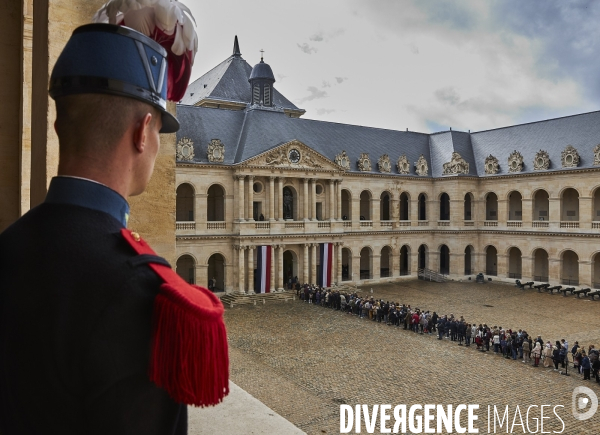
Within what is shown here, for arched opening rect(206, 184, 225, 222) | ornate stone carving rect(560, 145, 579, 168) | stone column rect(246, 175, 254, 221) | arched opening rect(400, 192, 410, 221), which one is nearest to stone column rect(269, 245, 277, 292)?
stone column rect(246, 175, 254, 221)

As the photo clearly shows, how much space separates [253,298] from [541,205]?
2744 cm

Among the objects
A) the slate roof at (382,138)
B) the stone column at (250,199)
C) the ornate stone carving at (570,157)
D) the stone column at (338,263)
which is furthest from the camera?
the stone column at (338,263)

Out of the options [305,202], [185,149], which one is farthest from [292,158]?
[185,149]

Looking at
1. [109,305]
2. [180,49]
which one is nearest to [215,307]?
[109,305]

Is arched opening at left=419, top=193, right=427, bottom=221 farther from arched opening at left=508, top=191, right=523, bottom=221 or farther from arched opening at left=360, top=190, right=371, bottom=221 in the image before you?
arched opening at left=508, top=191, right=523, bottom=221

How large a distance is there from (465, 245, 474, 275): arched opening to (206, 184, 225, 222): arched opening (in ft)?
81.3

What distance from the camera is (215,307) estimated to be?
59.6 inches

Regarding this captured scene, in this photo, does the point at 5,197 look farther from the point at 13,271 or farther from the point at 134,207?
the point at 13,271

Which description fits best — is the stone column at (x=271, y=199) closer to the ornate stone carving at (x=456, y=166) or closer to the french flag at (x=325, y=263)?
the french flag at (x=325, y=263)

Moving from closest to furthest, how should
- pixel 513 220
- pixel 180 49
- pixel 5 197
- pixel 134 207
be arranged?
pixel 180 49, pixel 134 207, pixel 5 197, pixel 513 220

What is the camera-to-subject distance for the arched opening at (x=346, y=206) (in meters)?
43.2

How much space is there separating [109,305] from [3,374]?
47cm

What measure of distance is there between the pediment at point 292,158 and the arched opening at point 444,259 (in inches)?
650

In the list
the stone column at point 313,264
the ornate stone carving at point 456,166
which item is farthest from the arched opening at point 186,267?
the ornate stone carving at point 456,166
